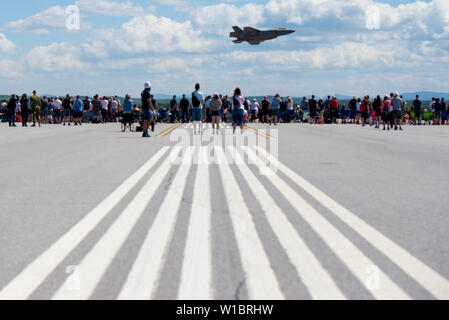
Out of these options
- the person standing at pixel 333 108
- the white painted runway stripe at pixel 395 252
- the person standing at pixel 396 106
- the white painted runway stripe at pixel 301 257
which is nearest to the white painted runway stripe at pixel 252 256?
the white painted runway stripe at pixel 301 257

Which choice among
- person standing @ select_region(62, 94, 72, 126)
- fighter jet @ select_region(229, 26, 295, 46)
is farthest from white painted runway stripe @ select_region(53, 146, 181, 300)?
fighter jet @ select_region(229, 26, 295, 46)

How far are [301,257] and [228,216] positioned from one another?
180cm

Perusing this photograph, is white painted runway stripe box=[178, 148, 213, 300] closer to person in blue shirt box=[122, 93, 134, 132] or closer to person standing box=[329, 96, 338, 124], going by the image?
person in blue shirt box=[122, 93, 134, 132]

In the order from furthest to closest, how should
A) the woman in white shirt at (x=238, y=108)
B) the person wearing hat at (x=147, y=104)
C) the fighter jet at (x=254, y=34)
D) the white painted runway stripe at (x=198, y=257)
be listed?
the fighter jet at (x=254, y=34) → the woman in white shirt at (x=238, y=108) → the person wearing hat at (x=147, y=104) → the white painted runway stripe at (x=198, y=257)

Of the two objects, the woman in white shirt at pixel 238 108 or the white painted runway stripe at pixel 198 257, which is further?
the woman in white shirt at pixel 238 108

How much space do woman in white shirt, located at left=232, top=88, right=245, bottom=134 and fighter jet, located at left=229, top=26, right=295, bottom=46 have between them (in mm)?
44432

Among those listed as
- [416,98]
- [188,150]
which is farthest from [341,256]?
[416,98]

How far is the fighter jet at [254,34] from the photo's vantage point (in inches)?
2616

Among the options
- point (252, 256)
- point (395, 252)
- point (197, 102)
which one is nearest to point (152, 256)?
point (252, 256)

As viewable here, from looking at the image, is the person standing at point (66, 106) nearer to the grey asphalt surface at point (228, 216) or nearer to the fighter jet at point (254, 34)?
the grey asphalt surface at point (228, 216)

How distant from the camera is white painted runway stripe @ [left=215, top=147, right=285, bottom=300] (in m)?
3.96

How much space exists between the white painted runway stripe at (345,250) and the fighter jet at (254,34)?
60133mm

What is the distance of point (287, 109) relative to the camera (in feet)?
137

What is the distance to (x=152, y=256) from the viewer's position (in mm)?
4824
